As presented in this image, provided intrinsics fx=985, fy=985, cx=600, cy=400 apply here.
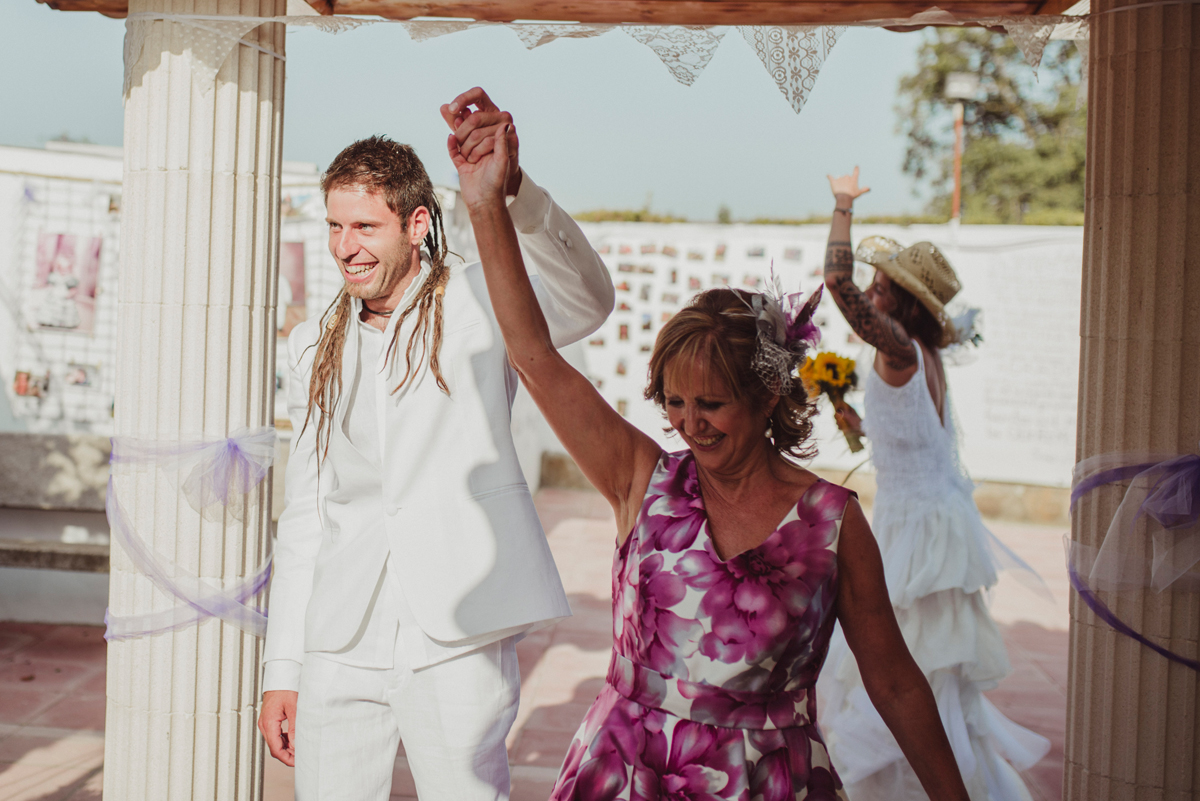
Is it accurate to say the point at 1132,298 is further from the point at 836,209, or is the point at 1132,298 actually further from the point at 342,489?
the point at 342,489

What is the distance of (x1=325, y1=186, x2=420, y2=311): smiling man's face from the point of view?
6.72 feet

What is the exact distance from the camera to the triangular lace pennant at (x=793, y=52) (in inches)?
96.3

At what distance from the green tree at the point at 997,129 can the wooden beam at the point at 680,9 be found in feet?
68.9

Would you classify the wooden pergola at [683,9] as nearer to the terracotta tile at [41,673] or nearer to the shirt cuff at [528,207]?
the shirt cuff at [528,207]

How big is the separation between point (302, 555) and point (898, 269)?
2.59 m

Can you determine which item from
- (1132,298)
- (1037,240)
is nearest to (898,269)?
(1132,298)

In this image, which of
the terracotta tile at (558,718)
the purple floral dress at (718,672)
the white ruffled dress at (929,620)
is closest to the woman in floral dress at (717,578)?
the purple floral dress at (718,672)

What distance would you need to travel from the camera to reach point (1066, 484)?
966cm

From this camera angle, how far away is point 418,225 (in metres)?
2.12

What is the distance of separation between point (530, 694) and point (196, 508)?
2.52 m

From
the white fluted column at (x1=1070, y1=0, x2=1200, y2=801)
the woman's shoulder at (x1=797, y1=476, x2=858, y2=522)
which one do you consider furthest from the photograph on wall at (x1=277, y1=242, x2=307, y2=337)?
the woman's shoulder at (x1=797, y1=476, x2=858, y2=522)

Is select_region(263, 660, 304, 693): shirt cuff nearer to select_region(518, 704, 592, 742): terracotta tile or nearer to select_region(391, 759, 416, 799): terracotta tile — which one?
select_region(391, 759, 416, 799): terracotta tile

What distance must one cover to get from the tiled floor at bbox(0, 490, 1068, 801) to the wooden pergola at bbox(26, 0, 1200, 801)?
1256 millimetres

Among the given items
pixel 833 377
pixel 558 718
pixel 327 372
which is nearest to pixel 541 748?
pixel 558 718
